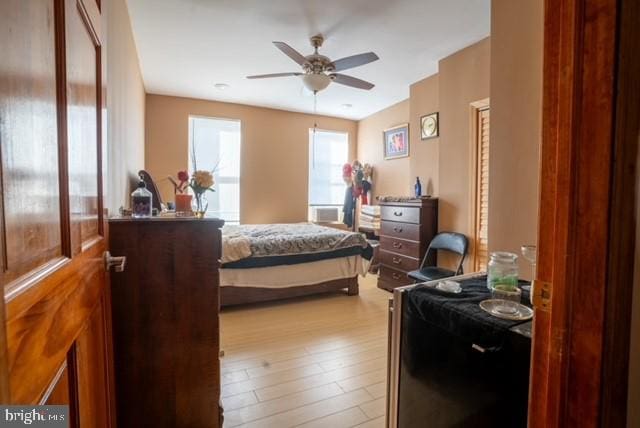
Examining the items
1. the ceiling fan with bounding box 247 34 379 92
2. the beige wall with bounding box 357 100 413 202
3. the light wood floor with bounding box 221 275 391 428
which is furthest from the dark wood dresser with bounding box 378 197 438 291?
the ceiling fan with bounding box 247 34 379 92

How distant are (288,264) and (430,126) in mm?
2313

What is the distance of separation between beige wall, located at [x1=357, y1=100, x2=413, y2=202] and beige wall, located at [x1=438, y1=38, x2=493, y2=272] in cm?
116

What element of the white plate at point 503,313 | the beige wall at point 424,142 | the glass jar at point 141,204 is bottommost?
the white plate at point 503,313

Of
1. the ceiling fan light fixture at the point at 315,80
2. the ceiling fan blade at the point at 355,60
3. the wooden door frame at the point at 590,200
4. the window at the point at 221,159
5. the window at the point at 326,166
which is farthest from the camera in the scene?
the window at the point at 326,166

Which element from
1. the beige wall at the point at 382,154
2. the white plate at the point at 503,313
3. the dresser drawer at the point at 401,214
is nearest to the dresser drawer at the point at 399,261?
the dresser drawer at the point at 401,214

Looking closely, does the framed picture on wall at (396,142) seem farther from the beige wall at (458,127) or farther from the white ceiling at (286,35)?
the beige wall at (458,127)

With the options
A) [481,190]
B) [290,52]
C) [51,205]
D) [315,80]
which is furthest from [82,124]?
[481,190]

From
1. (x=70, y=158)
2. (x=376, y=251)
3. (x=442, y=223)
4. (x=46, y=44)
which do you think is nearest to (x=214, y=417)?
(x=70, y=158)

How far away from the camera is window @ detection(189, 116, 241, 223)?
4930 millimetres

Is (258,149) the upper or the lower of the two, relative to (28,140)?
upper

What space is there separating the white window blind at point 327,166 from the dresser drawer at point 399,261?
2.21m

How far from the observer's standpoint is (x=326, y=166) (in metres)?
5.83

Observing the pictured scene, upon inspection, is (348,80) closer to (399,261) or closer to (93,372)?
(399,261)

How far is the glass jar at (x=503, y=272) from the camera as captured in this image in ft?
3.48
